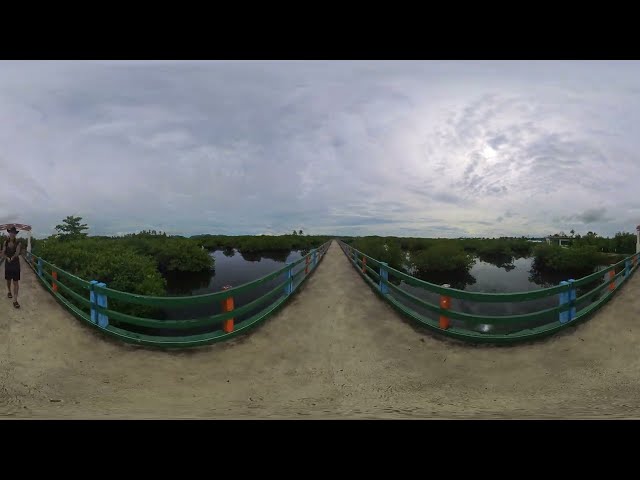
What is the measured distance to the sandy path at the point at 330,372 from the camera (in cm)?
419

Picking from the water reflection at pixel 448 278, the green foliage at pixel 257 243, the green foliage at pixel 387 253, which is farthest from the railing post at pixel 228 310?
the green foliage at pixel 257 243

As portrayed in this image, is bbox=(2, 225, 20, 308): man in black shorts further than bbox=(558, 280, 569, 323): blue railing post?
Yes

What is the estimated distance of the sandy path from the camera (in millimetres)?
4188

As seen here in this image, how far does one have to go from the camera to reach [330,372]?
5.03 m

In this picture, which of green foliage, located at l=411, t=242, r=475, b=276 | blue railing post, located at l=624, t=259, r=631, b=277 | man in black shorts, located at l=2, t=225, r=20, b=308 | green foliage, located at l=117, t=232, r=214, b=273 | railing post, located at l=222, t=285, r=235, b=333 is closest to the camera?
railing post, located at l=222, t=285, r=235, b=333

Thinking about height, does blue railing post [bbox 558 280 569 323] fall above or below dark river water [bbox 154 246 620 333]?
above

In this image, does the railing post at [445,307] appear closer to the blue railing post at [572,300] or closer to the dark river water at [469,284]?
the blue railing post at [572,300]

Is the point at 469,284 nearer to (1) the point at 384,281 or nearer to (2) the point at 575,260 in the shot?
(2) the point at 575,260

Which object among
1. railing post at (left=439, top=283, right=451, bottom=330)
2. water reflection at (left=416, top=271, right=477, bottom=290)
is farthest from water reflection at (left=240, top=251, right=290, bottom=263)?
railing post at (left=439, top=283, right=451, bottom=330)

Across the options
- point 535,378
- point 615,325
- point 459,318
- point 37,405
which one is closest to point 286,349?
point 459,318

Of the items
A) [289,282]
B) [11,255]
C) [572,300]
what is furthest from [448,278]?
[11,255]

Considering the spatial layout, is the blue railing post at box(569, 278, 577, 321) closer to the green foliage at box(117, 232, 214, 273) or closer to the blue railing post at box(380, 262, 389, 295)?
the blue railing post at box(380, 262, 389, 295)

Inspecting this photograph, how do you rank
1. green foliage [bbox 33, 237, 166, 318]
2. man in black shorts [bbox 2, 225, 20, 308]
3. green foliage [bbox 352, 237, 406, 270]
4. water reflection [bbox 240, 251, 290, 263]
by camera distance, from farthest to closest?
water reflection [bbox 240, 251, 290, 263] → green foliage [bbox 352, 237, 406, 270] → green foliage [bbox 33, 237, 166, 318] → man in black shorts [bbox 2, 225, 20, 308]

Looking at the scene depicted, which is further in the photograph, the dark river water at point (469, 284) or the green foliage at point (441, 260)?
the green foliage at point (441, 260)
